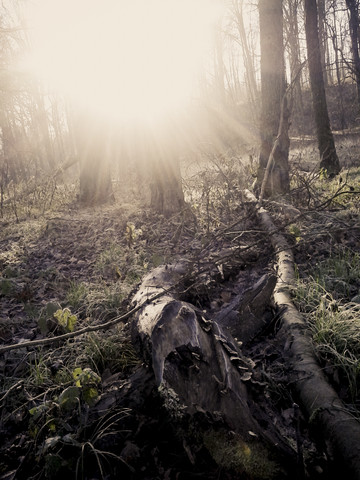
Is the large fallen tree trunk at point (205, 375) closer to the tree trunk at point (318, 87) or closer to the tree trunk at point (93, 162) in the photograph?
the tree trunk at point (93, 162)

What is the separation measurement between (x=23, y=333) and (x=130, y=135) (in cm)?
636

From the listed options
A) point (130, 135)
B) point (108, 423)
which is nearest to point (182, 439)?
point (108, 423)

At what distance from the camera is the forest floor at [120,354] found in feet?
5.37

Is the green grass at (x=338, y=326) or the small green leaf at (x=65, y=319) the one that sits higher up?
the small green leaf at (x=65, y=319)

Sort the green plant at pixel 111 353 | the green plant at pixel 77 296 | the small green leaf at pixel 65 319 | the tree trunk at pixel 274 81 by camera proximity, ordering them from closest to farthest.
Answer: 1. the green plant at pixel 111 353
2. the small green leaf at pixel 65 319
3. the green plant at pixel 77 296
4. the tree trunk at pixel 274 81

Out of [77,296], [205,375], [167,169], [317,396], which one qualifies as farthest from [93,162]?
[317,396]

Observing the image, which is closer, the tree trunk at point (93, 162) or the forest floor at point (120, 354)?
the forest floor at point (120, 354)

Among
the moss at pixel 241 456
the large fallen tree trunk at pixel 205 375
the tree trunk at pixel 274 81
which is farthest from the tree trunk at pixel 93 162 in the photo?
the moss at pixel 241 456

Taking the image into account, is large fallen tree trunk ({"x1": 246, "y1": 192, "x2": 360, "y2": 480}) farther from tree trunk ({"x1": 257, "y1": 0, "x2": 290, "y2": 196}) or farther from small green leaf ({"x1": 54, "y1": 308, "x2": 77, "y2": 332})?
tree trunk ({"x1": 257, "y1": 0, "x2": 290, "y2": 196})

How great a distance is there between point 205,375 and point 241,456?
0.39m

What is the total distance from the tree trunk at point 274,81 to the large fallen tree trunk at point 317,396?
4.10m

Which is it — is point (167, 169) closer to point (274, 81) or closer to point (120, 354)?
point (274, 81)

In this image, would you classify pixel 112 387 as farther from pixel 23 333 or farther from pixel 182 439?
pixel 23 333

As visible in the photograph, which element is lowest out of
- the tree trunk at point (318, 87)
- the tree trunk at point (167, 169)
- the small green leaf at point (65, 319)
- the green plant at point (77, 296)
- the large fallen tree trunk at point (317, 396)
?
the large fallen tree trunk at point (317, 396)
